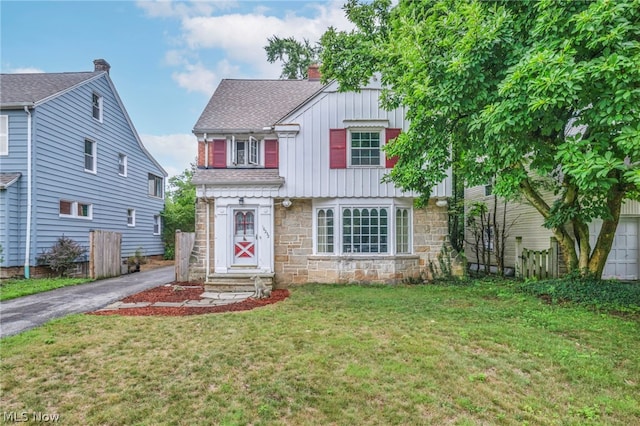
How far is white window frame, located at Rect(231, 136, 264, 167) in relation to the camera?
10508 millimetres

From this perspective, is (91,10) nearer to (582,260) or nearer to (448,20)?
(448,20)

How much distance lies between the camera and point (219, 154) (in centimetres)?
1055

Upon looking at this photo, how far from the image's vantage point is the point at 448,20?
6340 millimetres

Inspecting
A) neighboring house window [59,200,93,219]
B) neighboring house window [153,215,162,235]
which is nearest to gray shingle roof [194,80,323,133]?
neighboring house window [59,200,93,219]

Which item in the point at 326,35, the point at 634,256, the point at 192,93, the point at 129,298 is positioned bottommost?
the point at 129,298

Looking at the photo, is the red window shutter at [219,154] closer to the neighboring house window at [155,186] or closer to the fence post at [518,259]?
the neighboring house window at [155,186]

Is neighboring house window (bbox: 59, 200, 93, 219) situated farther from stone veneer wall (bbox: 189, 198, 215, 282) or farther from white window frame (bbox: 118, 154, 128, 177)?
stone veneer wall (bbox: 189, 198, 215, 282)

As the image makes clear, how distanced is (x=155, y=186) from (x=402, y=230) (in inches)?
632

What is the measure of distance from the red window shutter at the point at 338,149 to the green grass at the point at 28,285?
28.9ft

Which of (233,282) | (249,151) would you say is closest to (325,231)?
(233,282)

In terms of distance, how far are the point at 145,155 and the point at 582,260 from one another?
64.8ft

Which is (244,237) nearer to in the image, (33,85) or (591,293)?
(591,293)

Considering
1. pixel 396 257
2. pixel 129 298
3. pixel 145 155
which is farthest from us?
pixel 145 155

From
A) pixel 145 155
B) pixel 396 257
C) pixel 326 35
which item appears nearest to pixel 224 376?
pixel 396 257
